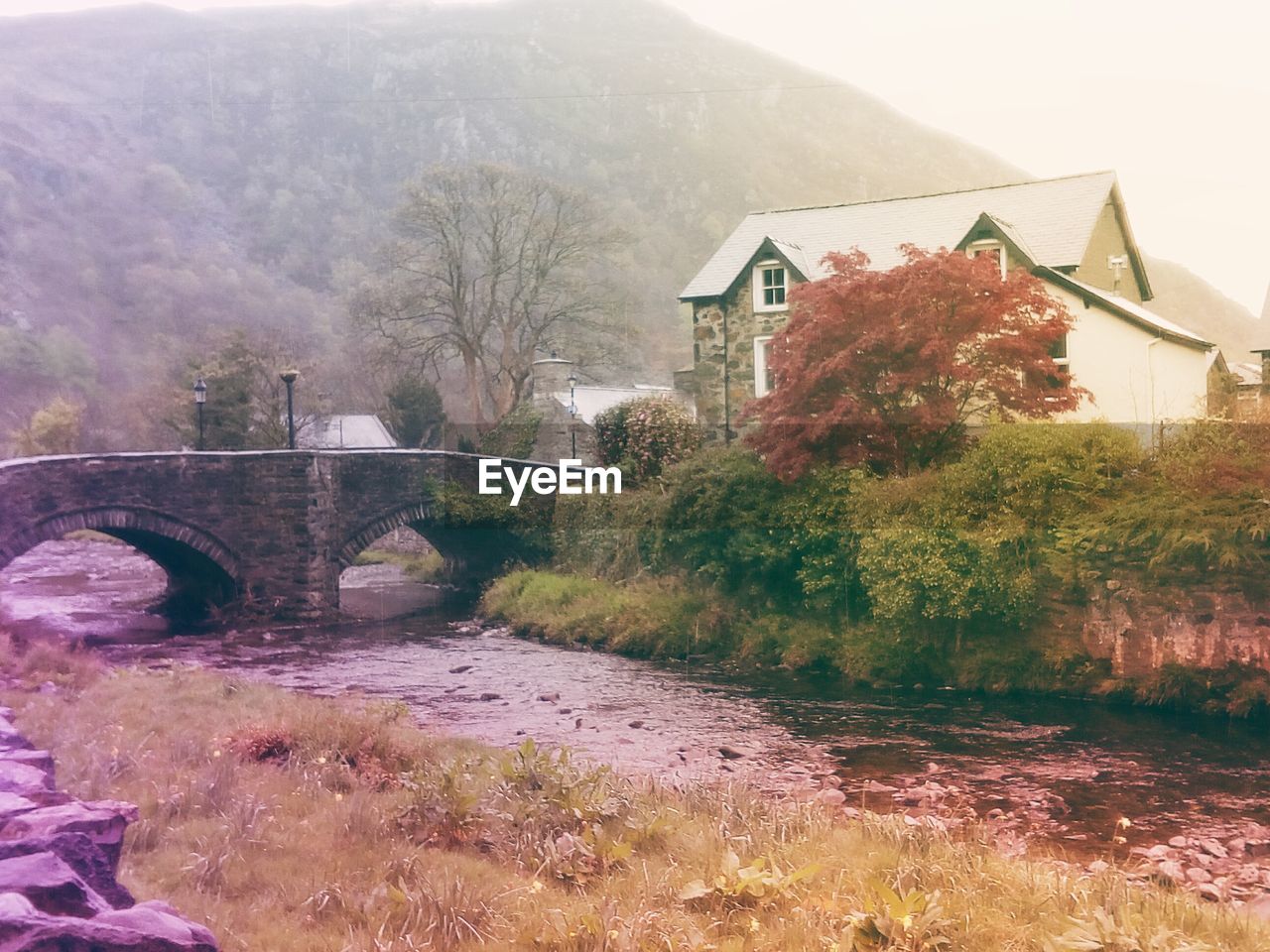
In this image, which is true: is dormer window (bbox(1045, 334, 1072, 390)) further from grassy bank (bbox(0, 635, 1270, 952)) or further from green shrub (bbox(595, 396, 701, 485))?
grassy bank (bbox(0, 635, 1270, 952))

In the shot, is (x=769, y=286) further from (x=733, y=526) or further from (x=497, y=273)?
(x=497, y=273)

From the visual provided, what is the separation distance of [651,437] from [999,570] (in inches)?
303

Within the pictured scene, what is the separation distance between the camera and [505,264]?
98.2ft

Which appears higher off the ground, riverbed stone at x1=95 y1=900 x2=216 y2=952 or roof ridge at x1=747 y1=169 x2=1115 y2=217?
roof ridge at x1=747 y1=169 x2=1115 y2=217

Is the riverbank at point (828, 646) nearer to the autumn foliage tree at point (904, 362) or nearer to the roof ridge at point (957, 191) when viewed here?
the autumn foliage tree at point (904, 362)

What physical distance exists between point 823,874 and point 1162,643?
25.5 ft

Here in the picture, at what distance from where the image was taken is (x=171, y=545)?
60.1 ft

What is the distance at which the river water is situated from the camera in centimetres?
767

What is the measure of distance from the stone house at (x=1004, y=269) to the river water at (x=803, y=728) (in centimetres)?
518

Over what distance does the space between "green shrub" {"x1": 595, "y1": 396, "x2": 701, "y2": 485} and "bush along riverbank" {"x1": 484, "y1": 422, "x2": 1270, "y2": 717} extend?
3.07 meters

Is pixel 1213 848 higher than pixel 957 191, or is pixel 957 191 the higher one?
pixel 957 191

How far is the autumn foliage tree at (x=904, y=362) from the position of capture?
43.5 ft

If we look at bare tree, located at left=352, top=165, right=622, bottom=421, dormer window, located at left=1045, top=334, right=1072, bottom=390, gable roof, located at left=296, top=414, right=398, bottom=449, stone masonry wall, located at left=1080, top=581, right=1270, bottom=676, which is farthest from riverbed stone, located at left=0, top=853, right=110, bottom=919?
gable roof, located at left=296, top=414, right=398, bottom=449

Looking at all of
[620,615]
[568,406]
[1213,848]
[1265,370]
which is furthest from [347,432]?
[1213,848]
